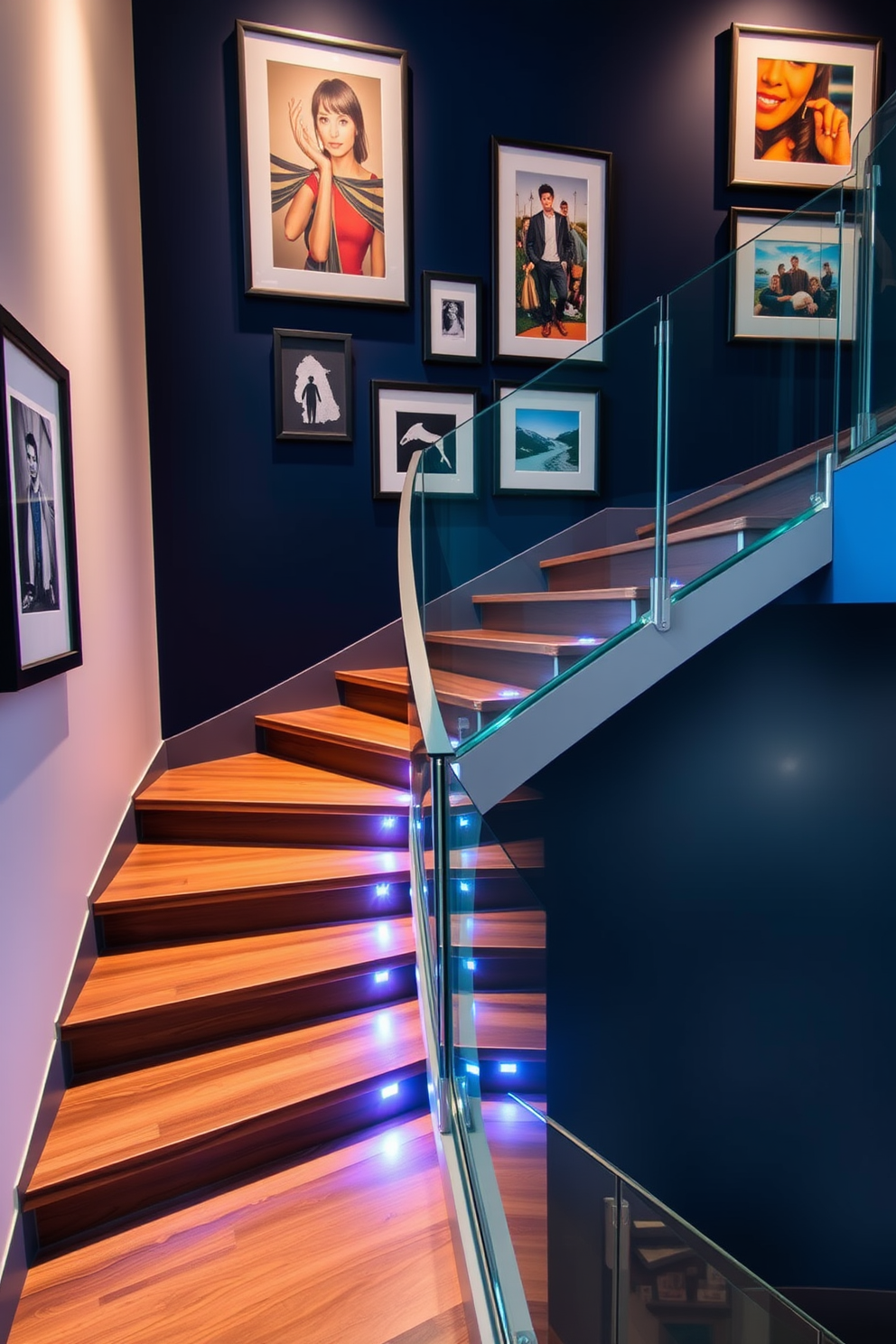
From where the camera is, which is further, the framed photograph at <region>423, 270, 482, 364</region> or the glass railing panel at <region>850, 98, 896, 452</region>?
the framed photograph at <region>423, 270, 482, 364</region>

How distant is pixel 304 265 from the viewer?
153 inches

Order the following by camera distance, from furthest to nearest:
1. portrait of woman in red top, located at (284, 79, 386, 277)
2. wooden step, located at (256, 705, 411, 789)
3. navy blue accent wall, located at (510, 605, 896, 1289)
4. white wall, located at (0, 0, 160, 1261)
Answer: portrait of woman in red top, located at (284, 79, 386, 277) → navy blue accent wall, located at (510, 605, 896, 1289) → wooden step, located at (256, 705, 411, 789) → white wall, located at (0, 0, 160, 1261)

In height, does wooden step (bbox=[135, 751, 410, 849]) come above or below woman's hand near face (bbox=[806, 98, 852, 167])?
below

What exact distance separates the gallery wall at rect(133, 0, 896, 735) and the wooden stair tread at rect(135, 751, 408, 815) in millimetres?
527

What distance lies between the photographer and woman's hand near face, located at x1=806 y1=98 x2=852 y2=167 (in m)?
4.41

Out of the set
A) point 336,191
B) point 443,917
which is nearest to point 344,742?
point 443,917

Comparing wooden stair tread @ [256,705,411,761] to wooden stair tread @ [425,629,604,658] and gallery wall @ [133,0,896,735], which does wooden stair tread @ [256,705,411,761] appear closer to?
gallery wall @ [133,0,896,735]

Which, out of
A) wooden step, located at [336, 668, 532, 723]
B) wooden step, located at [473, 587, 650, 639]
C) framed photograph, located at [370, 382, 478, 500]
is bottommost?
wooden step, located at [336, 668, 532, 723]

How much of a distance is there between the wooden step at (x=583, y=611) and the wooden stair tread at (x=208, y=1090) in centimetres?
131

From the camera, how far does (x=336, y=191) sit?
12.9 feet

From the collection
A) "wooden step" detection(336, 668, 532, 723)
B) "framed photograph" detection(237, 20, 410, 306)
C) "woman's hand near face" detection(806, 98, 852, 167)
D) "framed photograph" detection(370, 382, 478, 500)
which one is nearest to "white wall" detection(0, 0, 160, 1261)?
"framed photograph" detection(237, 20, 410, 306)

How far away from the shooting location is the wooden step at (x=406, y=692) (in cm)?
269

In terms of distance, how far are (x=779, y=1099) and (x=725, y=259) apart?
11.6 feet

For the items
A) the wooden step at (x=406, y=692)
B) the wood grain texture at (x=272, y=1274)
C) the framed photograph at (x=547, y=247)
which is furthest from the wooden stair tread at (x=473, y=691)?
the framed photograph at (x=547, y=247)
